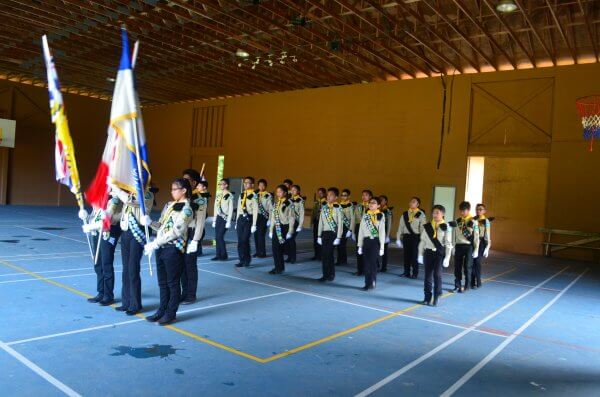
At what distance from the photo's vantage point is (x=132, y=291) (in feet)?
20.1

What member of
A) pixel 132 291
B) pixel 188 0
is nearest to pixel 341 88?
pixel 188 0

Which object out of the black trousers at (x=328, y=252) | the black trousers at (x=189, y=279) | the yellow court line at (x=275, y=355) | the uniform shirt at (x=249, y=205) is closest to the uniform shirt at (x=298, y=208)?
the uniform shirt at (x=249, y=205)

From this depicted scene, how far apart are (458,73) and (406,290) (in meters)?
12.0

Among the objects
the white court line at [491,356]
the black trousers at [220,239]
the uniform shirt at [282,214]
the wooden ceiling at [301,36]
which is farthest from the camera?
the wooden ceiling at [301,36]

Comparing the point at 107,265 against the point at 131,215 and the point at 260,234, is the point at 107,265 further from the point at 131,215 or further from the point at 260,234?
the point at 260,234

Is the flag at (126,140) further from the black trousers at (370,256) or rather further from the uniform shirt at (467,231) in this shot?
the uniform shirt at (467,231)

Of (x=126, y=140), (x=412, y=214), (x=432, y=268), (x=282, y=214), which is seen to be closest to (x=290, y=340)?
(x=126, y=140)

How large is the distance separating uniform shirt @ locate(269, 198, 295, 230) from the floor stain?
5.48 metres

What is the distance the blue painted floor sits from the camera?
13.9 feet

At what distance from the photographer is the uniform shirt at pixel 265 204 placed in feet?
37.4

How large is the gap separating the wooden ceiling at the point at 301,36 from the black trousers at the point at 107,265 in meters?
7.98

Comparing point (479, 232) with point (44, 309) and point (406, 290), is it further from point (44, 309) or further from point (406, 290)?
point (44, 309)

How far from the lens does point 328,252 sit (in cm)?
924

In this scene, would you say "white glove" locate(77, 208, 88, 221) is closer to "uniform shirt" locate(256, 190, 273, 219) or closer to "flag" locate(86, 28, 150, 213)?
"flag" locate(86, 28, 150, 213)
